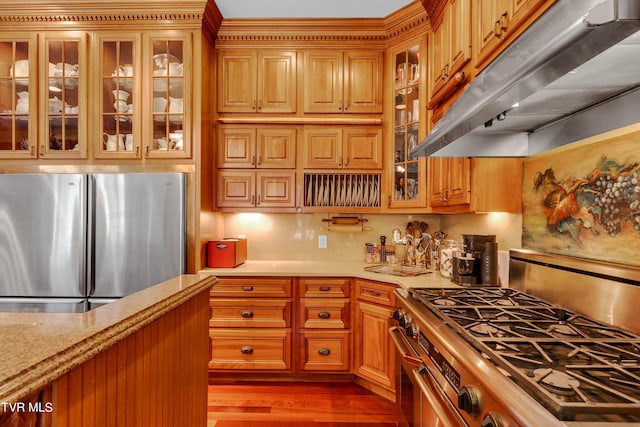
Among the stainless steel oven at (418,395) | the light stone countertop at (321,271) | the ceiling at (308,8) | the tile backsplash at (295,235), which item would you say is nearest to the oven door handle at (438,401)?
the stainless steel oven at (418,395)

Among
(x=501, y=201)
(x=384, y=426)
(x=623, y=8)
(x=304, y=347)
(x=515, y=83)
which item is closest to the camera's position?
(x=623, y=8)

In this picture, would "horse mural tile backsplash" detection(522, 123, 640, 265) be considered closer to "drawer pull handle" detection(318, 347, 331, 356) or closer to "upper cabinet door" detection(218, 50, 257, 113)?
"drawer pull handle" detection(318, 347, 331, 356)

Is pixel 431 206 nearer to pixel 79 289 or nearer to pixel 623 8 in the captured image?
pixel 623 8

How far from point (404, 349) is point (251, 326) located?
52.8 inches

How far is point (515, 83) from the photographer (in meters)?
0.77

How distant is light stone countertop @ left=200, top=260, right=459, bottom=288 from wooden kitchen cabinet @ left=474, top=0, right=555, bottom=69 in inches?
51.1

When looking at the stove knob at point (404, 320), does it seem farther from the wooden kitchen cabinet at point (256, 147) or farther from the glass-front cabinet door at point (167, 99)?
the glass-front cabinet door at point (167, 99)

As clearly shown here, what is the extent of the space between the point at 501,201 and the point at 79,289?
9.60 feet

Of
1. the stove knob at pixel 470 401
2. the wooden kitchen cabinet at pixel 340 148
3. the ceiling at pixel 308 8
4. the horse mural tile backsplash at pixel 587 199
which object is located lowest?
the stove knob at pixel 470 401

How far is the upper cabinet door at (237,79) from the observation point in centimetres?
283

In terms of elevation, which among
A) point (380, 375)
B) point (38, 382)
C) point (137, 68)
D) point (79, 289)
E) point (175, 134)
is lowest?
point (380, 375)

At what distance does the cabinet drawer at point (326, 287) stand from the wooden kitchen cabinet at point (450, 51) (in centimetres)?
Result: 147

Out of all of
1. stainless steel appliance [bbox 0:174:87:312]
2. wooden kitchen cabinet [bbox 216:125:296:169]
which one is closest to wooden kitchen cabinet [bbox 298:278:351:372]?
wooden kitchen cabinet [bbox 216:125:296:169]

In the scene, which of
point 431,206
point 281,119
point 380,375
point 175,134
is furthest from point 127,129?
point 380,375
